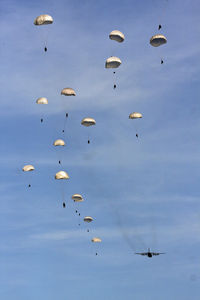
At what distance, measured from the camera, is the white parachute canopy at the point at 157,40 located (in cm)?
13750

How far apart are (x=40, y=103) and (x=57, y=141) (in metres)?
9.26

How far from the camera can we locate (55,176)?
14775 cm

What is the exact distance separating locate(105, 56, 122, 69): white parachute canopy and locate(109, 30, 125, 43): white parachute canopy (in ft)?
14.5

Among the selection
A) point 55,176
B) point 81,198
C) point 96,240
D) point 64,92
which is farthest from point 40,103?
point 96,240

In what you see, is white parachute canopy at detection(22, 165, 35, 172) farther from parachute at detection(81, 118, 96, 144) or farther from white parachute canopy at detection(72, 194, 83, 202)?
parachute at detection(81, 118, 96, 144)

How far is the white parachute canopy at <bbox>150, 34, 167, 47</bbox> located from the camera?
138 meters

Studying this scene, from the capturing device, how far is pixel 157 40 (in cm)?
13812

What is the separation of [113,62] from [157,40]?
1018cm

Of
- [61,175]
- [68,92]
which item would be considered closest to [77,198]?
[61,175]

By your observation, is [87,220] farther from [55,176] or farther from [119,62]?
[119,62]

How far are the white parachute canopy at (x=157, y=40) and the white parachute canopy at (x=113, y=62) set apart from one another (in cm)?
797

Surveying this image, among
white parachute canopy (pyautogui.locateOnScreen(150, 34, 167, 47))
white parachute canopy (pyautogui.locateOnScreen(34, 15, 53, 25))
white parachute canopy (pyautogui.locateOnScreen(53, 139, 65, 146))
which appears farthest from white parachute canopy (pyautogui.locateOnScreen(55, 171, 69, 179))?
white parachute canopy (pyautogui.locateOnScreen(150, 34, 167, 47))

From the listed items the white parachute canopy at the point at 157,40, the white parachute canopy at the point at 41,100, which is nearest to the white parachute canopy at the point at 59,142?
the white parachute canopy at the point at 41,100

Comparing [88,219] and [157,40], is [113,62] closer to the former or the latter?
[157,40]
